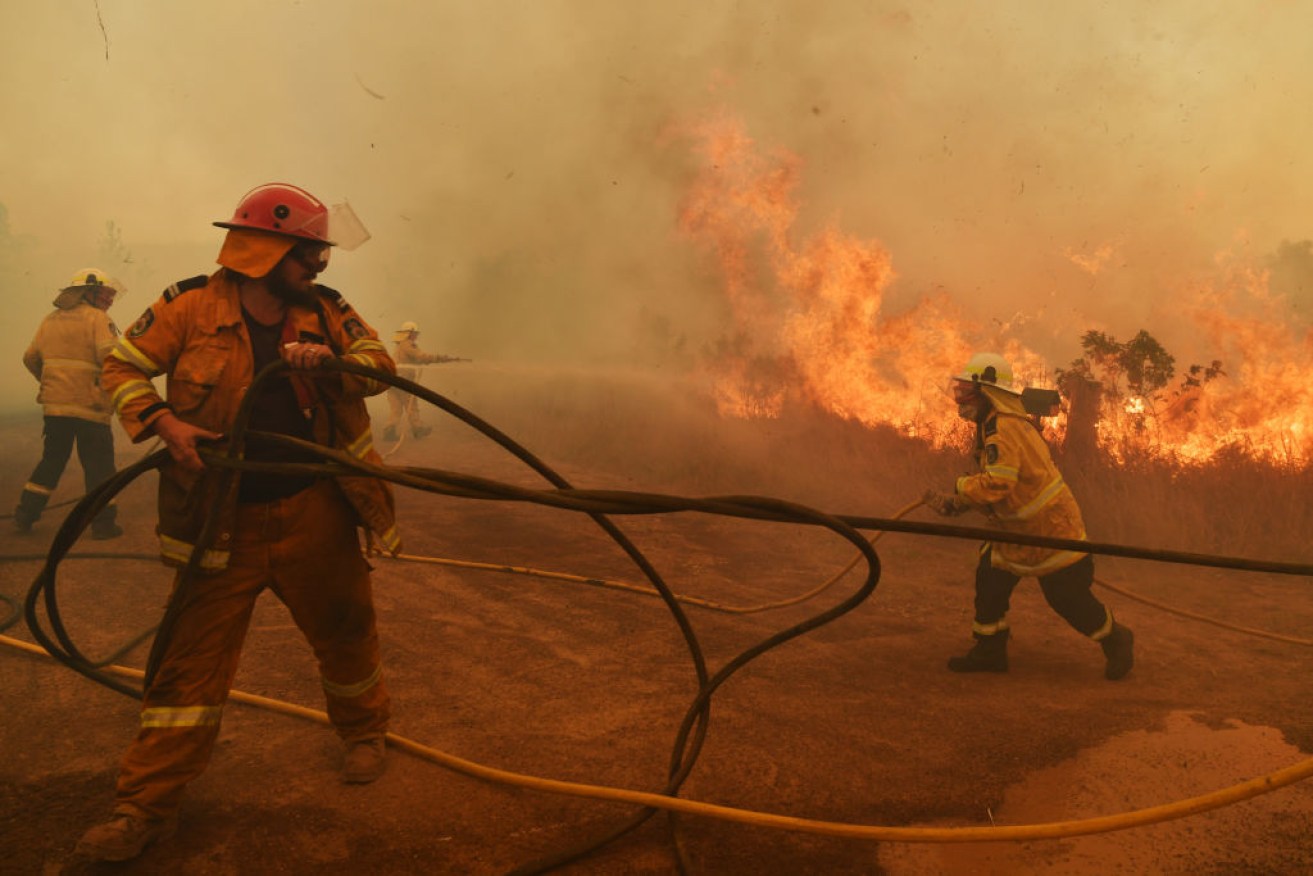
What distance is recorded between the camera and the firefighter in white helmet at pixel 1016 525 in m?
4.41

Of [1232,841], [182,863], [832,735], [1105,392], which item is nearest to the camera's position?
[182,863]

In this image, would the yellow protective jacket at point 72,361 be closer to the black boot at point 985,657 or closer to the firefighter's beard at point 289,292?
the firefighter's beard at point 289,292

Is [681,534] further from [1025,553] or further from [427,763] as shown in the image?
[427,763]

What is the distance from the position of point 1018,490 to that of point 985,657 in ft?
3.21

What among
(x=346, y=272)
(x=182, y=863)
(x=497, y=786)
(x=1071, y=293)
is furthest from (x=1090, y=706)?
(x=346, y=272)

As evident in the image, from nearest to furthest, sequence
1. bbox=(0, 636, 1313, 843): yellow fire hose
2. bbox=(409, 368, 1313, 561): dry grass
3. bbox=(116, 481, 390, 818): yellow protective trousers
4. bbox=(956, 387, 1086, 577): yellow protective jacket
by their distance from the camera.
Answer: bbox=(0, 636, 1313, 843): yellow fire hose → bbox=(116, 481, 390, 818): yellow protective trousers → bbox=(956, 387, 1086, 577): yellow protective jacket → bbox=(409, 368, 1313, 561): dry grass

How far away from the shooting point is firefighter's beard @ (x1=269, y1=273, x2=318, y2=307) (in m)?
2.75

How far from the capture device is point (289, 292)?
9.08 ft

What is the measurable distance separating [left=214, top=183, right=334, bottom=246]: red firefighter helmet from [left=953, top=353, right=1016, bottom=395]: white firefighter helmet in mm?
3509

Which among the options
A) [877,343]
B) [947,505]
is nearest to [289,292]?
[947,505]

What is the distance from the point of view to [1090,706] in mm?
4039

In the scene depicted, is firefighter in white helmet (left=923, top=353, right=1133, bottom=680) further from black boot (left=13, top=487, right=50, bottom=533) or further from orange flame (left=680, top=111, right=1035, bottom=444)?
black boot (left=13, top=487, right=50, bottom=533)

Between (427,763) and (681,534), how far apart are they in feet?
15.6

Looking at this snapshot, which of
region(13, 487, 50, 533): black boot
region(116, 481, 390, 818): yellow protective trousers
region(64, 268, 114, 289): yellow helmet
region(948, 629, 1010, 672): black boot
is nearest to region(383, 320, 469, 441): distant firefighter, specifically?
region(64, 268, 114, 289): yellow helmet
